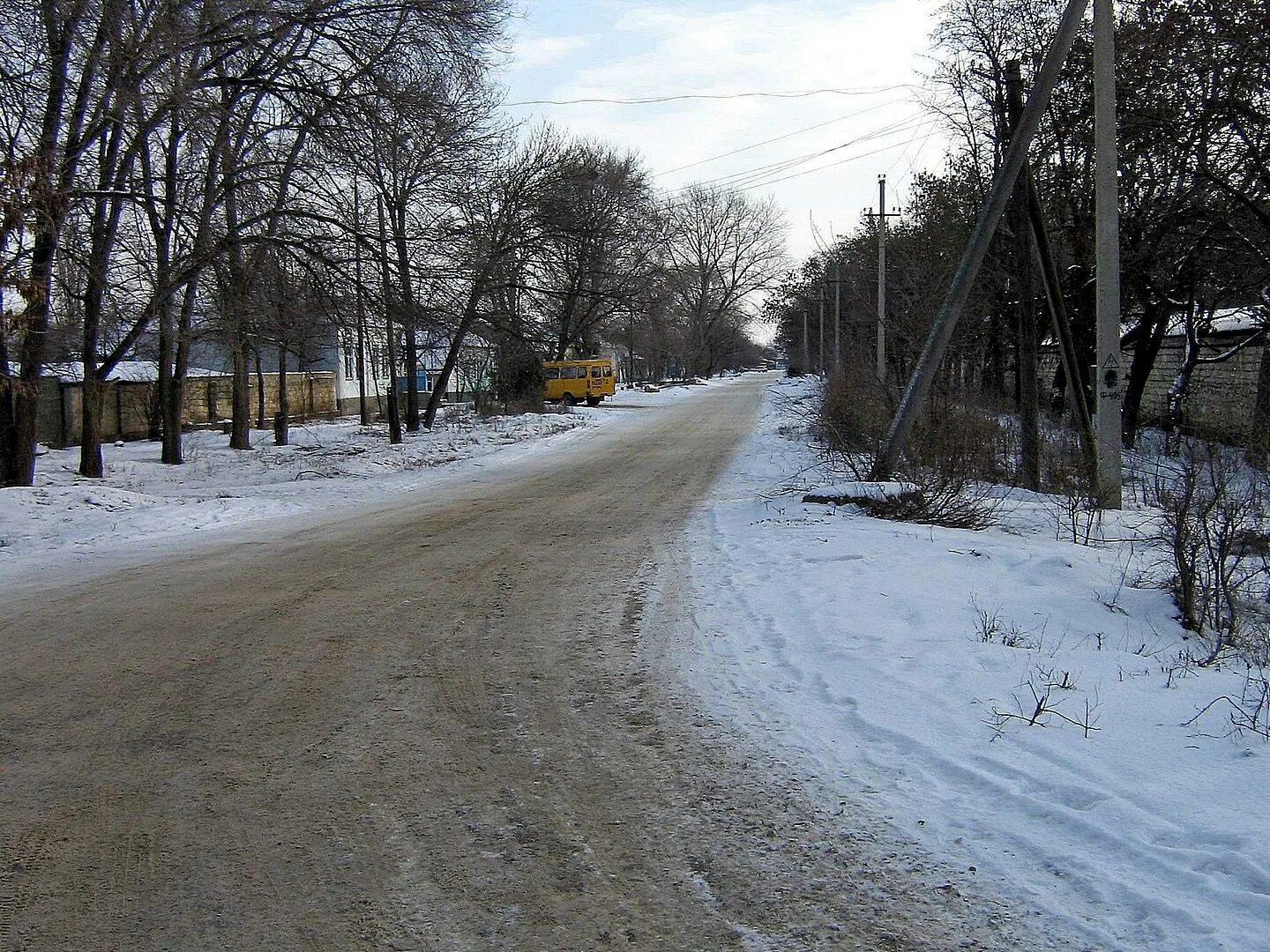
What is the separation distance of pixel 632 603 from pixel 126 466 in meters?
15.7

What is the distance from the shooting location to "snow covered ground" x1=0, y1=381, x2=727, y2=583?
35.2 ft

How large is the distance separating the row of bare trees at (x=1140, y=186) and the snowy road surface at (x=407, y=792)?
953cm

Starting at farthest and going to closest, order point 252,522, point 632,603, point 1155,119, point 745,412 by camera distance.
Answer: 1. point 745,412
2. point 1155,119
3. point 252,522
4. point 632,603

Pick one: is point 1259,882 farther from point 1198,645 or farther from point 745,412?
point 745,412

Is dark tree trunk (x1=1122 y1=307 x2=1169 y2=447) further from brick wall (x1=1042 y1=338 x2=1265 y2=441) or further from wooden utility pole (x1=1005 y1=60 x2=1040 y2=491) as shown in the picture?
wooden utility pole (x1=1005 y1=60 x2=1040 y2=491)

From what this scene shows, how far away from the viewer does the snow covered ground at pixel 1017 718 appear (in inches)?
126

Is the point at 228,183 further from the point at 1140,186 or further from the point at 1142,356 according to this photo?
the point at 1142,356

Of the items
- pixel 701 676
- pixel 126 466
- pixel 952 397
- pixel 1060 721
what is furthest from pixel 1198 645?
pixel 126 466

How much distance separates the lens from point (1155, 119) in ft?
51.2

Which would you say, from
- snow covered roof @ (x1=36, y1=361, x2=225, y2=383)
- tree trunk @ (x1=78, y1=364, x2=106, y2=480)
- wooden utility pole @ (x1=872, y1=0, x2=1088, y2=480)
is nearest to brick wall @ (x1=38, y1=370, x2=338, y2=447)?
snow covered roof @ (x1=36, y1=361, x2=225, y2=383)

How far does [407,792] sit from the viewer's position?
4.04 meters

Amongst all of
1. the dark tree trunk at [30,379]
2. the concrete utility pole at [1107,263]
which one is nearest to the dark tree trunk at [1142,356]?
the concrete utility pole at [1107,263]

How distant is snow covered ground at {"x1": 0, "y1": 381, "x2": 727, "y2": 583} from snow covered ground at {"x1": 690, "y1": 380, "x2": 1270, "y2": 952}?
643cm

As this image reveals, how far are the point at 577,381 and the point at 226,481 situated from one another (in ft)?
97.0
